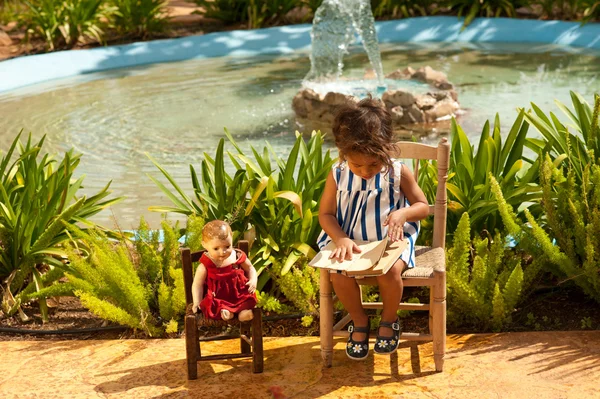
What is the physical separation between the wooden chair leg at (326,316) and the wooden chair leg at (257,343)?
25 centimetres

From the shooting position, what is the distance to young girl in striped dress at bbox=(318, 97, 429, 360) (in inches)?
136

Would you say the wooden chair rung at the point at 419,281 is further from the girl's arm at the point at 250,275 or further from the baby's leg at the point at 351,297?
the girl's arm at the point at 250,275

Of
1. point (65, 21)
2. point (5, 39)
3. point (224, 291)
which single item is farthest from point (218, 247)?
point (5, 39)

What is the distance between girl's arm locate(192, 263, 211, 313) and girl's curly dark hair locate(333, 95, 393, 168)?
0.74m

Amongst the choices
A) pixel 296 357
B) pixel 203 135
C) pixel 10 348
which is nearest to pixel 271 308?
pixel 296 357

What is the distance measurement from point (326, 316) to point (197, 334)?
20.6 inches

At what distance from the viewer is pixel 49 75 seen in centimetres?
1173

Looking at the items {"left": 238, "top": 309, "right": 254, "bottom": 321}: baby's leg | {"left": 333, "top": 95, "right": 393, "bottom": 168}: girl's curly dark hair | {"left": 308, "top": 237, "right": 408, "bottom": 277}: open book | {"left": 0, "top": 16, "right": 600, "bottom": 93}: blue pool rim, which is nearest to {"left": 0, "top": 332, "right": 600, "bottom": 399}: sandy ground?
{"left": 238, "top": 309, "right": 254, "bottom": 321}: baby's leg

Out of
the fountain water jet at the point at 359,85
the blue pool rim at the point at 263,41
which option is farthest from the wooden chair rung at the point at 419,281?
the blue pool rim at the point at 263,41

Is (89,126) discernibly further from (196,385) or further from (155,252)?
(196,385)

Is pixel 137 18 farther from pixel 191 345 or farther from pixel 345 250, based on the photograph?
pixel 345 250

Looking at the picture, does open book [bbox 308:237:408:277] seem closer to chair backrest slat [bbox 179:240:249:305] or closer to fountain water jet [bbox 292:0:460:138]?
chair backrest slat [bbox 179:240:249:305]

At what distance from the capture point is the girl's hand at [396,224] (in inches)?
134

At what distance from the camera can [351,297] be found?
354 cm
